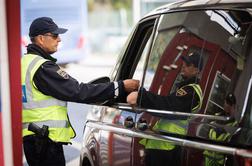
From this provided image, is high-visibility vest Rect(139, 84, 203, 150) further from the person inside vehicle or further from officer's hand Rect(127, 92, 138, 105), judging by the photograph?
officer's hand Rect(127, 92, 138, 105)

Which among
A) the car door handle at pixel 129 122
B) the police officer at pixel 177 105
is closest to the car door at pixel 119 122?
the car door handle at pixel 129 122

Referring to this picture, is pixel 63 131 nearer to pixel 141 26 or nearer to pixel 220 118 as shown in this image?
pixel 141 26

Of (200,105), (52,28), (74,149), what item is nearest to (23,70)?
(52,28)

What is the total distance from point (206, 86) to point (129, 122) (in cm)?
75

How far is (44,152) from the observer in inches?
166

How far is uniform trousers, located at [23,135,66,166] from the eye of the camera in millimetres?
4219

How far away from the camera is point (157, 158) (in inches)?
129

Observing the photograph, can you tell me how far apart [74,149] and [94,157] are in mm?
1987

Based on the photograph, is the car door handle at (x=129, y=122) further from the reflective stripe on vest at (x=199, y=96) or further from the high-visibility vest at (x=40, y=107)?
the high-visibility vest at (x=40, y=107)

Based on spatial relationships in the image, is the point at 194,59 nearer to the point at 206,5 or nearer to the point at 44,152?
the point at 206,5

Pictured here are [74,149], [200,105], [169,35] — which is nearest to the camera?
[200,105]

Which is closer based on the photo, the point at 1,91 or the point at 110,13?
the point at 1,91

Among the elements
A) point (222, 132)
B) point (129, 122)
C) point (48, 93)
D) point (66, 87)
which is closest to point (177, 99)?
point (129, 122)

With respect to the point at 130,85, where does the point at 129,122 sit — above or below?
below
